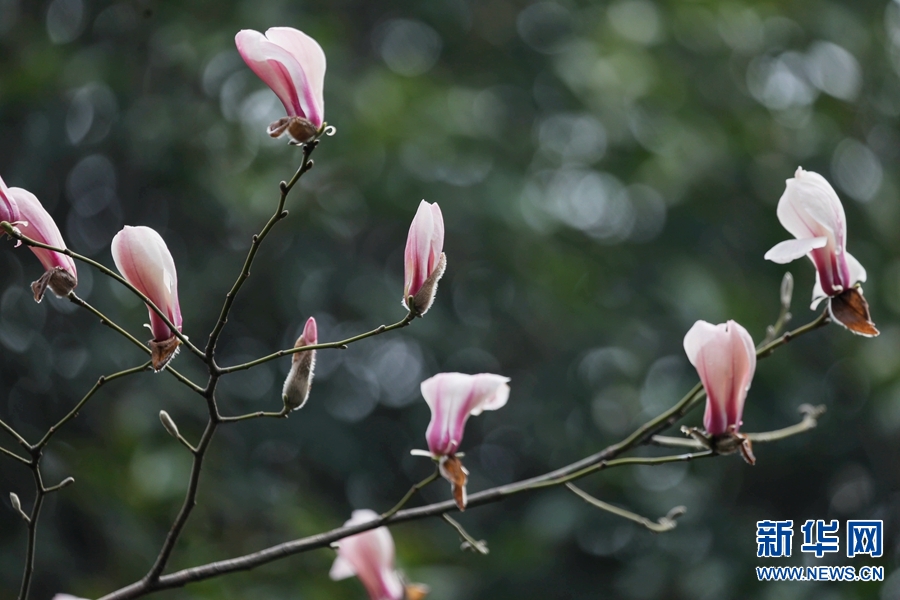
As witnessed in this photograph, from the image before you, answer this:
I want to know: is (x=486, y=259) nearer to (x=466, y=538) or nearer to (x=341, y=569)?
(x=341, y=569)

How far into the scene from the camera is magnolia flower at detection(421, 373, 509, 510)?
2.02 feet

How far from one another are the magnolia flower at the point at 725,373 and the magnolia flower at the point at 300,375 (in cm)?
25

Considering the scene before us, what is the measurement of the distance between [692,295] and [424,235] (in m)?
1.84

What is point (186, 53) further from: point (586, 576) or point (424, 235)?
point (424, 235)

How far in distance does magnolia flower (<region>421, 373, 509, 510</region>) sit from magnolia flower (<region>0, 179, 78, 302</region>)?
0.24m

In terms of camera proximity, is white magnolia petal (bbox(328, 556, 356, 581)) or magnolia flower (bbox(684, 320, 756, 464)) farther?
white magnolia petal (bbox(328, 556, 356, 581))

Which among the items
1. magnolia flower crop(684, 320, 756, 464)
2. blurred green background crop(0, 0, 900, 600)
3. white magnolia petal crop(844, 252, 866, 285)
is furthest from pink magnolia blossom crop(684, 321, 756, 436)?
blurred green background crop(0, 0, 900, 600)

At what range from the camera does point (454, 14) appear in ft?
9.84

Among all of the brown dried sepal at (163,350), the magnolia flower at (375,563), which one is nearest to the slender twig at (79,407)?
the brown dried sepal at (163,350)

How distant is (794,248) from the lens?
633 mm

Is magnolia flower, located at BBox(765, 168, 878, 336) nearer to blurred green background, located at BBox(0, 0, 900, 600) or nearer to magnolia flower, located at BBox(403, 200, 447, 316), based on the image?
magnolia flower, located at BBox(403, 200, 447, 316)

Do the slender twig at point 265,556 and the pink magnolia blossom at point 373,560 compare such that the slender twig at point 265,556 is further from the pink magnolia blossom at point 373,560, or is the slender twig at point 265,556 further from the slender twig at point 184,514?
the pink magnolia blossom at point 373,560

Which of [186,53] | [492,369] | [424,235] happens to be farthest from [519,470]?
[424,235]

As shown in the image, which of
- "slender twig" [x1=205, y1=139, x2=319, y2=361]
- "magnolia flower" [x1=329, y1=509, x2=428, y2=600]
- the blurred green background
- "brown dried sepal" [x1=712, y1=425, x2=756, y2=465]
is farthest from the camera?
the blurred green background
